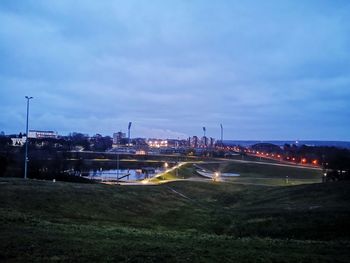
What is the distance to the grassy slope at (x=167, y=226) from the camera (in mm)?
14539

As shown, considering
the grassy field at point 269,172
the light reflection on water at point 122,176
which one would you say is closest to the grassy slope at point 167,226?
the light reflection on water at point 122,176

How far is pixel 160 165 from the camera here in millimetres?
146125

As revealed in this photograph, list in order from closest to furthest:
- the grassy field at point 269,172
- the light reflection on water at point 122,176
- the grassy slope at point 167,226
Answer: the grassy slope at point 167,226
the light reflection on water at point 122,176
the grassy field at point 269,172

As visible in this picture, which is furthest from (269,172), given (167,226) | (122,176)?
(167,226)

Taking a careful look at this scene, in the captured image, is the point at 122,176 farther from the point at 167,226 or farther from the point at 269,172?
the point at 167,226

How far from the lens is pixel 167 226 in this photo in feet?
101

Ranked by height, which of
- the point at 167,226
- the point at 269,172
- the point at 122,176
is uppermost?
the point at 269,172

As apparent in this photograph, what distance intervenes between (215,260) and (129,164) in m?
136

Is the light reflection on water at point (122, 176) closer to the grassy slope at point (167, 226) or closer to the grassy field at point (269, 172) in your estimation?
the grassy field at point (269, 172)

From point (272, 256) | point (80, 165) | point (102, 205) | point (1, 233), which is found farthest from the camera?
point (80, 165)

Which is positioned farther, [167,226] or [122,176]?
[122,176]

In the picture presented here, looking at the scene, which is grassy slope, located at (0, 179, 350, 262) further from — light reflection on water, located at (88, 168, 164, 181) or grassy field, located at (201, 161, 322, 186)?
grassy field, located at (201, 161, 322, 186)

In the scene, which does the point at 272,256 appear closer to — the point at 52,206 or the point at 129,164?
the point at 52,206

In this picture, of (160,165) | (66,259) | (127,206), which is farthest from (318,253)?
(160,165)
